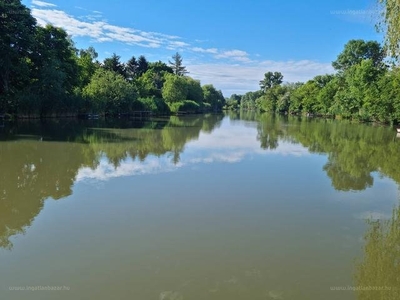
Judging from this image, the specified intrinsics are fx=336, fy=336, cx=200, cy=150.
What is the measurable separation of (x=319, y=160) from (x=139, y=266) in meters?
10.3

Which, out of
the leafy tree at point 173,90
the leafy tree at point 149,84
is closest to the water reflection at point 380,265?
the leafy tree at point 149,84

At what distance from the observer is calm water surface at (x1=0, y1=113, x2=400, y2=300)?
3697mm

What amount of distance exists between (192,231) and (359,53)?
56385mm

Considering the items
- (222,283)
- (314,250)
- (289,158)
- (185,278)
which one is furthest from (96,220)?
(289,158)

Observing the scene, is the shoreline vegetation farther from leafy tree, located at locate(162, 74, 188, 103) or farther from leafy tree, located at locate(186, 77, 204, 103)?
leafy tree, located at locate(186, 77, 204, 103)

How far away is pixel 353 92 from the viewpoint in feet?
137

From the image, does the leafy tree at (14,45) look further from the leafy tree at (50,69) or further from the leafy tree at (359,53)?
the leafy tree at (359,53)

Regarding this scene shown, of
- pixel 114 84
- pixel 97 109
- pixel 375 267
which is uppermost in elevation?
pixel 114 84

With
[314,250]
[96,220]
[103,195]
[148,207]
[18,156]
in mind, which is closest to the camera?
[314,250]

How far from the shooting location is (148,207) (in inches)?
249

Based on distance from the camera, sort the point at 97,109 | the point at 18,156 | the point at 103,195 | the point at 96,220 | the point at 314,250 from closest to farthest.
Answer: the point at 314,250
the point at 96,220
the point at 103,195
the point at 18,156
the point at 97,109

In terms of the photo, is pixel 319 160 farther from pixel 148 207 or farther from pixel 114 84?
pixel 114 84

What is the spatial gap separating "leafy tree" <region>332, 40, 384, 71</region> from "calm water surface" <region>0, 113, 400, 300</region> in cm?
4841

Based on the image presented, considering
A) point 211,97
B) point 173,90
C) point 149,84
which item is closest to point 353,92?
point 173,90
